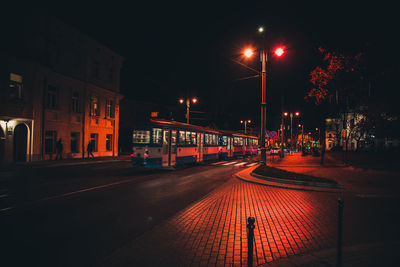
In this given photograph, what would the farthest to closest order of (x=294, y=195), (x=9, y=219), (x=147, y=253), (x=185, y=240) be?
(x=294, y=195) → (x=9, y=219) → (x=185, y=240) → (x=147, y=253)

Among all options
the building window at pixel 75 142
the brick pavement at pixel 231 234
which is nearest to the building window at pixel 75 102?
the building window at pixel 75 142

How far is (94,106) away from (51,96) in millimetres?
5647

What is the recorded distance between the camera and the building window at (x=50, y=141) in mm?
21291

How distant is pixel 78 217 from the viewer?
609cm

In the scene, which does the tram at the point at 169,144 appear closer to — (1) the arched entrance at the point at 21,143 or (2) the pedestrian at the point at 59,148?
(2) the pedestrian at the point at 59,148

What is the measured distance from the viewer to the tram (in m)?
15.1

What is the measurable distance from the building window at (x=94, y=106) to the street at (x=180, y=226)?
61.0 feet

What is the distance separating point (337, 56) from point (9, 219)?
62.5 feet

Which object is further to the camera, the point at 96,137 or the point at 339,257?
the point at 96,137

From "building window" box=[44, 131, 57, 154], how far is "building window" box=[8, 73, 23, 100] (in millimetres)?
4090

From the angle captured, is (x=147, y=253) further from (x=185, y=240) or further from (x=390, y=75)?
(x=390, y=75)

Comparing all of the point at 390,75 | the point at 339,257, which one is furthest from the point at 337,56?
the point at 339,257

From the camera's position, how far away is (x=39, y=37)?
20203 mm

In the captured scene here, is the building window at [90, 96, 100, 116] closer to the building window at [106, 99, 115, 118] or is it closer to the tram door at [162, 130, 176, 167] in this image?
the building window at [106, 99, 115, 118]
